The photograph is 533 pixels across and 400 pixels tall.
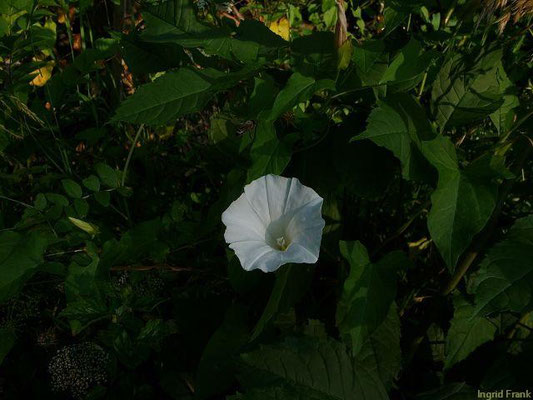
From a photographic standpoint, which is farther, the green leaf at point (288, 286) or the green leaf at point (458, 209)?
the green leaf at point (288, 286)

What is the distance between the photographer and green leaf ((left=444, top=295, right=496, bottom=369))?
4.38 ft

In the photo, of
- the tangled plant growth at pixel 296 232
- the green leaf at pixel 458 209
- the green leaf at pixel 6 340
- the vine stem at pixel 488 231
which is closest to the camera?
the green leaf at pixel 458 209

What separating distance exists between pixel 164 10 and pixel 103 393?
111 centimetres

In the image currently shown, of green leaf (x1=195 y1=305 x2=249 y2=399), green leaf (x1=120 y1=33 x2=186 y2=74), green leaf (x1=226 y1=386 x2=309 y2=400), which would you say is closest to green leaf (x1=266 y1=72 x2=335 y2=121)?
green leaf (x1=120 y1=33 x2=186 y2=74)

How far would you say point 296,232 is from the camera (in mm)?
1454

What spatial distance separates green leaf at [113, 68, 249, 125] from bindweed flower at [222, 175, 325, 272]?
0.79ft

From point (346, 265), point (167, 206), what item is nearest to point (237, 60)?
point (346, 265)

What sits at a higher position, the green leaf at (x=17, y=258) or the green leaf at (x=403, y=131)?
the green leaf at (x=403, y=131)

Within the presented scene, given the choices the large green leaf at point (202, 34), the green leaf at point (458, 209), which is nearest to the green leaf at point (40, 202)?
the large green leaf at point (202, 34)

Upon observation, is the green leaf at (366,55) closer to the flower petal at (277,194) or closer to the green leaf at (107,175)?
the flower petal at (277,194)

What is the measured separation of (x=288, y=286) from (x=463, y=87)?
721 mm

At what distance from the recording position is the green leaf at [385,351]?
1417 millimetres

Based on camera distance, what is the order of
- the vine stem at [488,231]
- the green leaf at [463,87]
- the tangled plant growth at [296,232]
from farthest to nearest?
the green leaf at [463,87] → the vine stem at [488,231] → the tangled plant growth at [296,232]

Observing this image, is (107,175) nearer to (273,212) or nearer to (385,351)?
(273,212)
